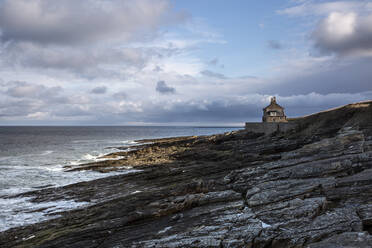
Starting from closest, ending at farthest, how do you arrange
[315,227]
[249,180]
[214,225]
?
[315,227] < [214,225] < [249,180]

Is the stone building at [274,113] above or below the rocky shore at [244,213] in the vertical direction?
above

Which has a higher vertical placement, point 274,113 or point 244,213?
point 274,113

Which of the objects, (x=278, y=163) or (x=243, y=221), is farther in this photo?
(x=278, y=163)

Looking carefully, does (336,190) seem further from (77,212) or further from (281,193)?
(77,212)

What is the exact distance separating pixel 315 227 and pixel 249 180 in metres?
8.04

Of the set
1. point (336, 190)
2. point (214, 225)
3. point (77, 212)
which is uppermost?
point (336, 190)

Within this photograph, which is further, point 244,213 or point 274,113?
point 274,113

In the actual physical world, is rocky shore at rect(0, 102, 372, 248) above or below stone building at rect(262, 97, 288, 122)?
below

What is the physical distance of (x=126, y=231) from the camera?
1385cm

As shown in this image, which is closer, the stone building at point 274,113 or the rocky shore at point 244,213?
the rocky shore at point 244,213

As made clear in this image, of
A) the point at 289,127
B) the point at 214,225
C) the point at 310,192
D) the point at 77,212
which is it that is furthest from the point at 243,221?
the point at 289,127

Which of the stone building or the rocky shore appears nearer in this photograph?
the rocky shore

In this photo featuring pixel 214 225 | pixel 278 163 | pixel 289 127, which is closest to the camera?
pixel 214 225

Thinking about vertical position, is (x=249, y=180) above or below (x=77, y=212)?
→ above
